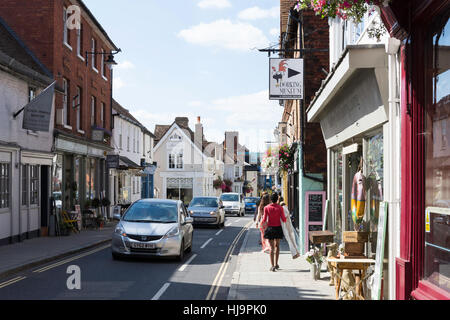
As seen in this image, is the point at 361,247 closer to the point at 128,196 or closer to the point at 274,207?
the point at 274,207

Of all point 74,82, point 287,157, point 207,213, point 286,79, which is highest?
point 74,82

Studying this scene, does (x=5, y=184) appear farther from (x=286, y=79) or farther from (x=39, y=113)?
(x=286, y=79)

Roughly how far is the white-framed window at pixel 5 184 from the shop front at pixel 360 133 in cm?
1011

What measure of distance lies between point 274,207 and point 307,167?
4.05 meters

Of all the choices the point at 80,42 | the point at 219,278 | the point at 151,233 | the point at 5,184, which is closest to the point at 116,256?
the point at 151,233

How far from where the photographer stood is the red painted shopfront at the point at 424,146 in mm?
5188

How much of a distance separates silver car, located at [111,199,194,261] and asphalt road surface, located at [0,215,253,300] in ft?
1.06

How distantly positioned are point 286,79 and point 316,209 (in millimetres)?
3619

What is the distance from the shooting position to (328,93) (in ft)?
32.6

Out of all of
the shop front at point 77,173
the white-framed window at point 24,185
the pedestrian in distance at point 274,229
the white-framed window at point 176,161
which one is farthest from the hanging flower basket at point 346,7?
the white-framed window at point 176,161

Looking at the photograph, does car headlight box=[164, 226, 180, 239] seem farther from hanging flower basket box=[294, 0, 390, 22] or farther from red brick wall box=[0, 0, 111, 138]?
red brick wall box=[0, 0, 111, 138]

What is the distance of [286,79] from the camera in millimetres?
14781

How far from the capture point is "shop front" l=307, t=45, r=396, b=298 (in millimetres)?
7105

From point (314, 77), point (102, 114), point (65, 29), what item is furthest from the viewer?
point (102, 114)
